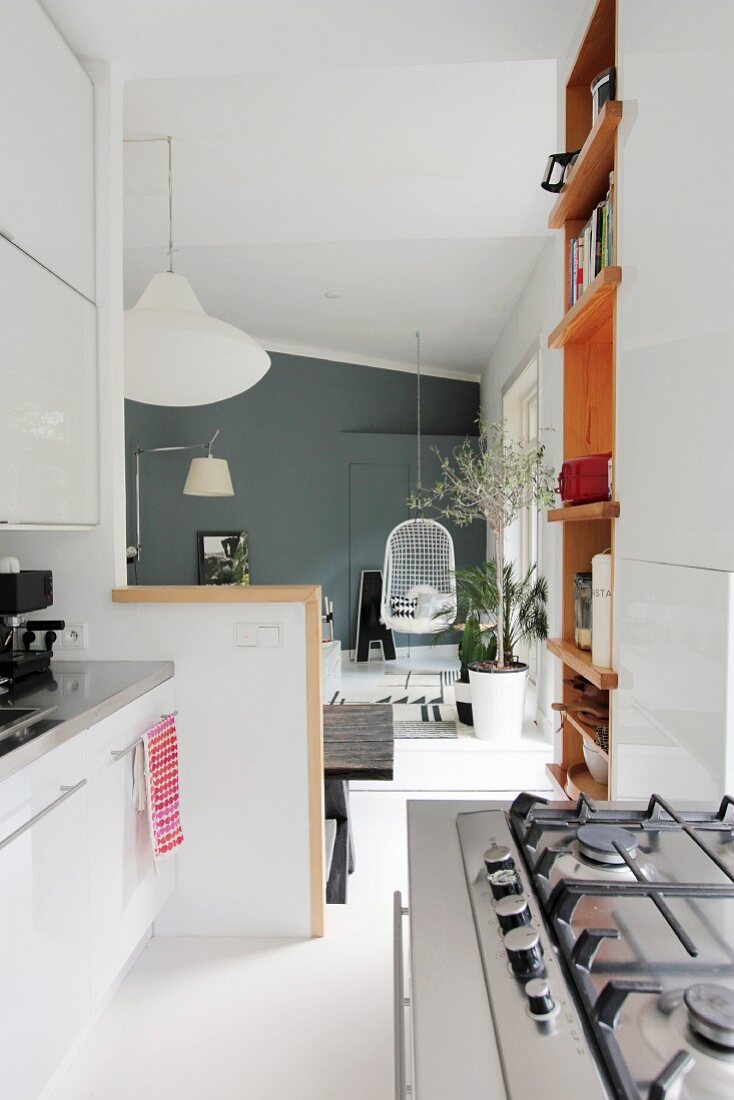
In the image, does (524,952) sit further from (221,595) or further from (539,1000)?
(221,595)

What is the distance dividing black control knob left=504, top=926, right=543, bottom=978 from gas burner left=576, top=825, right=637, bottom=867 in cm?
17

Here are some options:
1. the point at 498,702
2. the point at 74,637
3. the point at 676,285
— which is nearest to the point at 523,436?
the point at 498,702

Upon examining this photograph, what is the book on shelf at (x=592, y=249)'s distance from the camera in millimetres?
1786

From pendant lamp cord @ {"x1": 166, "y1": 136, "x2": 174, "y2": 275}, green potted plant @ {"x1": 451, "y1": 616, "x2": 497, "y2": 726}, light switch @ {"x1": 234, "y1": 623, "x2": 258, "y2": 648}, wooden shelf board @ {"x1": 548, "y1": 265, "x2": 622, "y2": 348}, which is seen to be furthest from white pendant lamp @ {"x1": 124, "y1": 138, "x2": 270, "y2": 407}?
green potted plant @ {"x1": 451, "y1": 616, "x2": 497, "y2": 726}

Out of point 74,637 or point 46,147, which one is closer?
point 46,147

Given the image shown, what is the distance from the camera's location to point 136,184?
323cm

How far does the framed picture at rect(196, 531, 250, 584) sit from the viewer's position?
7051 millimetres

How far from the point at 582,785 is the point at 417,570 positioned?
455 centimetres

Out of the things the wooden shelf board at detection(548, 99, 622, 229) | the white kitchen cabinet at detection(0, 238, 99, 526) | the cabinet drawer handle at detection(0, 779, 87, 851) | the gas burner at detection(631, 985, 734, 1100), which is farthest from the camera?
the white kitchen cabinet at detection(0, 238, 99, 526)

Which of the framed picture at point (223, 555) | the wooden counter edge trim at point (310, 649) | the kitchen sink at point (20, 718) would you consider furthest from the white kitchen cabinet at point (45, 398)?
the framed picture at point (223, 555)

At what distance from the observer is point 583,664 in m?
1.92

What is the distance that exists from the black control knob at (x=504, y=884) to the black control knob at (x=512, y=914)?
0.12 feet

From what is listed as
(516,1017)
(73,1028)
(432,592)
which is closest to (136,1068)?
(73,1028)

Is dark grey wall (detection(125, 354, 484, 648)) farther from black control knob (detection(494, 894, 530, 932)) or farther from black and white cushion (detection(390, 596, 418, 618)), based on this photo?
black control knob (detection(494, 894, 530, 932))
